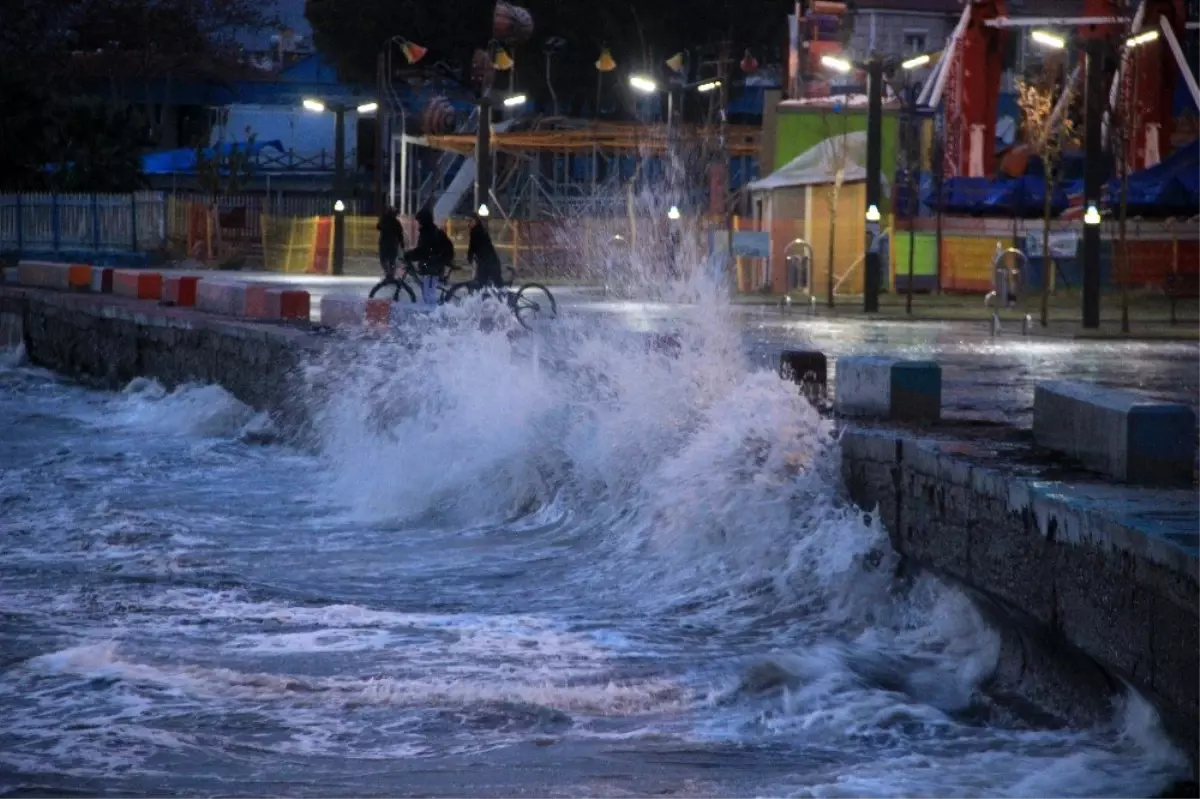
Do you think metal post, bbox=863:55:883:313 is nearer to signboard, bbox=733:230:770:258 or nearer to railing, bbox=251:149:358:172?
signboard, bbox=733:230:770:258

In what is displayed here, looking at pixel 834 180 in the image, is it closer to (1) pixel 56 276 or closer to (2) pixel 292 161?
(1) pixel 56 276

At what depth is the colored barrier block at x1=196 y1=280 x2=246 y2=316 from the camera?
1023 inches

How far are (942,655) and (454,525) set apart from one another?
19.0ft

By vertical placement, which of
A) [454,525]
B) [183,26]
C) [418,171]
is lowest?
[454,525]

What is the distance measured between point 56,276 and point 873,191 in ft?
47.5

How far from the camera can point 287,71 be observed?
8112 cm

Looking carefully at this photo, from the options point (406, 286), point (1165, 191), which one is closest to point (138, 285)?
point (406, 286)

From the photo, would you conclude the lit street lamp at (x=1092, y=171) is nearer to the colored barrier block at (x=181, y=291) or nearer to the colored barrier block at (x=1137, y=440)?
the colored barrier block at (x=181, y=291)

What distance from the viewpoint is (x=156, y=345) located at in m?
26.2

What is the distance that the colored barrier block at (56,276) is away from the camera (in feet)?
113

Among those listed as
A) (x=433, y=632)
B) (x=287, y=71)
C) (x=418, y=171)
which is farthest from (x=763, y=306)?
(x=287, y=71)

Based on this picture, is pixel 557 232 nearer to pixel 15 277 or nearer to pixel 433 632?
pixel 15 277

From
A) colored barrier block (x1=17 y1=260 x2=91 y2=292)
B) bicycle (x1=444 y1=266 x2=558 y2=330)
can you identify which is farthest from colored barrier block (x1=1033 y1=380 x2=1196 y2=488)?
colored barrier block (x1=17 y1=260 x2=91 y2=292)

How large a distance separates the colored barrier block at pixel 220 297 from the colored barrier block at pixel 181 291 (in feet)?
1.00
